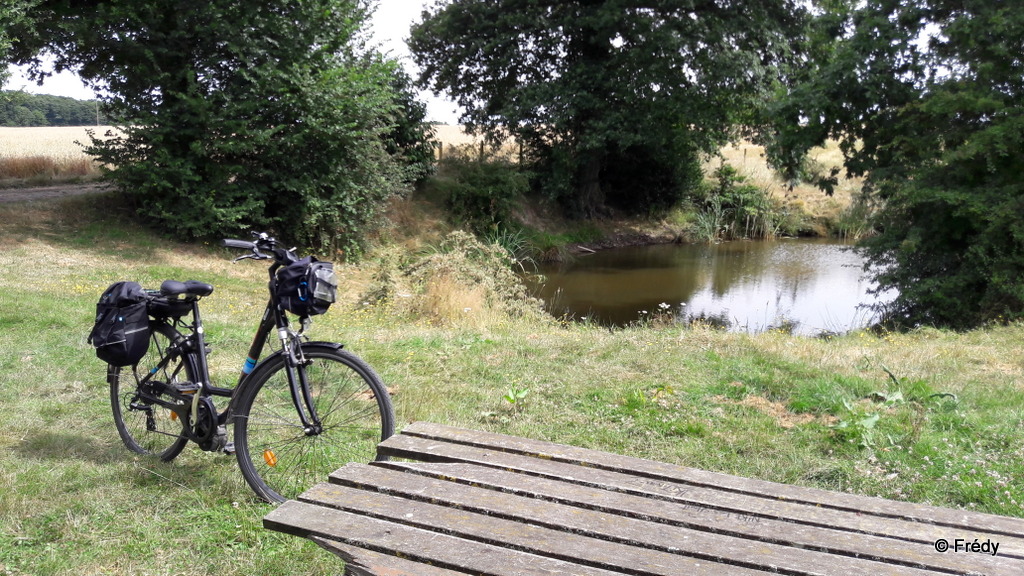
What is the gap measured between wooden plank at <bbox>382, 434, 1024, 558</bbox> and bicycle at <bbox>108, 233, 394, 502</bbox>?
29.2 inches

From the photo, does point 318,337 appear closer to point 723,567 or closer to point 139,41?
point 723,567

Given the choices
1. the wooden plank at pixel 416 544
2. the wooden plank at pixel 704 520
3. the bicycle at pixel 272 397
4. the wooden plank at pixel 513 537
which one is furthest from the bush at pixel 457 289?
the wooden plank at pixel 416 544

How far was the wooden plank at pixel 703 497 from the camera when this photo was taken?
246 cm

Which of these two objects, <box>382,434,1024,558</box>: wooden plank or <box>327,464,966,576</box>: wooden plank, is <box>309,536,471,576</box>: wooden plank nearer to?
<box>327,464,966,576</box>: wooden plank

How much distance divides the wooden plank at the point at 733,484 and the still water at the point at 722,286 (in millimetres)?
9063

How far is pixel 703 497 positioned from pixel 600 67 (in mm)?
22838

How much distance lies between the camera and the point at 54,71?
15.8 m

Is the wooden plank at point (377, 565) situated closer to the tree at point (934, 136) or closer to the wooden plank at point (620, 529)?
the wooden plank at point (620, 529)

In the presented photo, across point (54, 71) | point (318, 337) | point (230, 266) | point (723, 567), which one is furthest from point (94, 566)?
point (54, 71)

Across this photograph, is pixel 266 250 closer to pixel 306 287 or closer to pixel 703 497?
pixel 306 287

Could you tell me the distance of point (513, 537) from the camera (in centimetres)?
234

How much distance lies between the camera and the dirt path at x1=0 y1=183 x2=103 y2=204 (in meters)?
17.3

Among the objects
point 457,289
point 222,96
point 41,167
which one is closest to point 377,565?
point 457,289

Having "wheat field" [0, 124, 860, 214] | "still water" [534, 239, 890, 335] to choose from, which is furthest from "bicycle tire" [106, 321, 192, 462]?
"wheat field" [0, 124, 860, 214]
